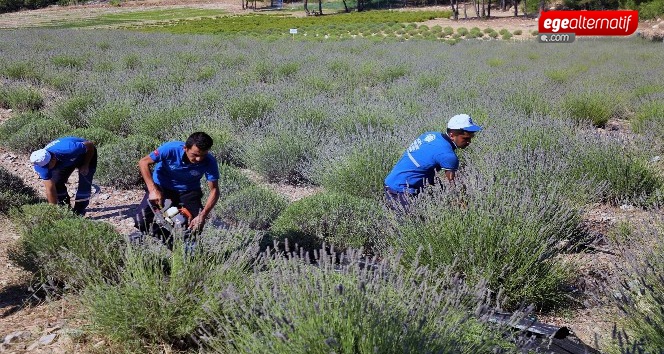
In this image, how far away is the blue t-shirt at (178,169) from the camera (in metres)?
4.66

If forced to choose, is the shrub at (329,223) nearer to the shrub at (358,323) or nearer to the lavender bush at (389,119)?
the lavender bush at (389,119)

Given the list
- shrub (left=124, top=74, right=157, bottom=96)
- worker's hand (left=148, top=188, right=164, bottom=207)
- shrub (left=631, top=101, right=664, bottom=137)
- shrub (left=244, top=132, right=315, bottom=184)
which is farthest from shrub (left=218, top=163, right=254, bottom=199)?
shrub (left=631, top=101, right=664, bottom=137)

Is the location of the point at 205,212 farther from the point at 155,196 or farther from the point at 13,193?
the point at 13,193

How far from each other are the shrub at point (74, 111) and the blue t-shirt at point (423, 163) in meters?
6.65

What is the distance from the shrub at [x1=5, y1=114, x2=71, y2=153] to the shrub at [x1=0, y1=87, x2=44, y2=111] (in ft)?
7.85

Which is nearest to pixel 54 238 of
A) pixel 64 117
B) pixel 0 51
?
pixel 64 117

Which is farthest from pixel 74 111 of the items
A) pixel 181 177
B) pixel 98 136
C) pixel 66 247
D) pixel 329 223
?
pixel 329 223

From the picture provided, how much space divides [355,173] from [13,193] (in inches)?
141

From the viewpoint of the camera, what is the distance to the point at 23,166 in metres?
7.91

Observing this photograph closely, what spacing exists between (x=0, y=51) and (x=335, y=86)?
34.0 ft

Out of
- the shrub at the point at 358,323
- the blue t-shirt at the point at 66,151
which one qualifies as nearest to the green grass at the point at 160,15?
the blue t-shirt at the point at 66,151

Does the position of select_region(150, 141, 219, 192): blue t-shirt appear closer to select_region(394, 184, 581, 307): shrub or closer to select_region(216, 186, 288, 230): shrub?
select_region(216, 186, 288, 230): shrub

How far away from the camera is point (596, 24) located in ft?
107

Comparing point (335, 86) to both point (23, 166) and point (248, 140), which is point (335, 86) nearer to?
point (248, 140)
